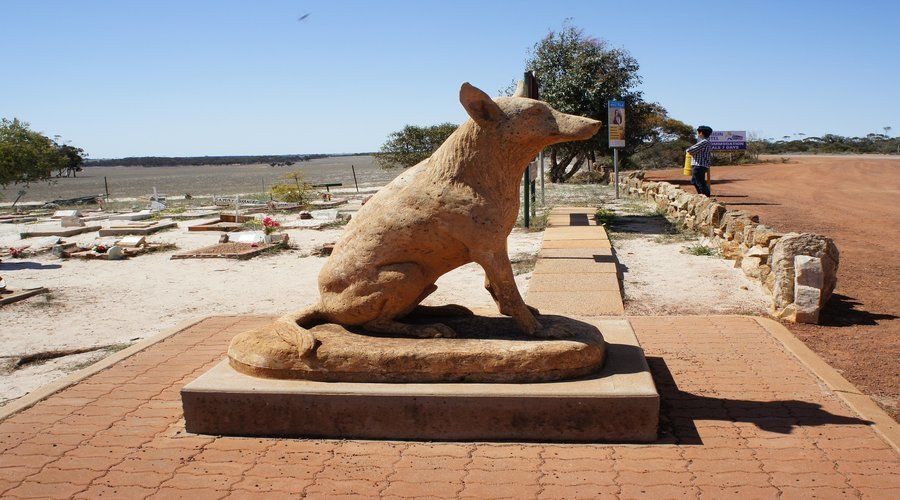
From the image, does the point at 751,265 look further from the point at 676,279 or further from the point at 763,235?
the point at 676,279

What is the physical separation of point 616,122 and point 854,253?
32.9 feet

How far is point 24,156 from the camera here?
23.5 meters

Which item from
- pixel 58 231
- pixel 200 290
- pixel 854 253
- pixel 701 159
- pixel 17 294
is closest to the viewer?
pixel 17 294

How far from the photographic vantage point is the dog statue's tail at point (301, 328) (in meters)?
4.01

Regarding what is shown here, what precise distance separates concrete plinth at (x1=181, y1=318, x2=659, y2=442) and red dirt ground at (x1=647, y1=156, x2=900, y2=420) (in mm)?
1827

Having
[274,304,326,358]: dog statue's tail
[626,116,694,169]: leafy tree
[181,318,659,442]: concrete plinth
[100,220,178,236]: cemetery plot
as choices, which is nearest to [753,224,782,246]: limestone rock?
[181,318,659,442]: concrete plinth

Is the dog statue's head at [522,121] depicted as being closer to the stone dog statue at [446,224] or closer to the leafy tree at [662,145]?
the stone dog statue at [446,224]

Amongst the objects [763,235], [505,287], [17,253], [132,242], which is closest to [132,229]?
[132,242]

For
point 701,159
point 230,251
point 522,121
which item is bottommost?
point 230,251

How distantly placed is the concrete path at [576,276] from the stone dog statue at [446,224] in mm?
2200

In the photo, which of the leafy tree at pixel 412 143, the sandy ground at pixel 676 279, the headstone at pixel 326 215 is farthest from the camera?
the leafy tree at pixel 412 143

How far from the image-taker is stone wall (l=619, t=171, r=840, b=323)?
616cm

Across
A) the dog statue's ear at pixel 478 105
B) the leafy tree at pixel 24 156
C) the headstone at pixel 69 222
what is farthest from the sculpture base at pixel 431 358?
the leafy tree at pixel 24 156

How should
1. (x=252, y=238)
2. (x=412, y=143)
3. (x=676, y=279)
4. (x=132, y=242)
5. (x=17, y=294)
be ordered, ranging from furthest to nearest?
(x=412, y=143), (x=132, y=242), (x=252, y=238), (x=17, y=294), (x=676, y=279)
